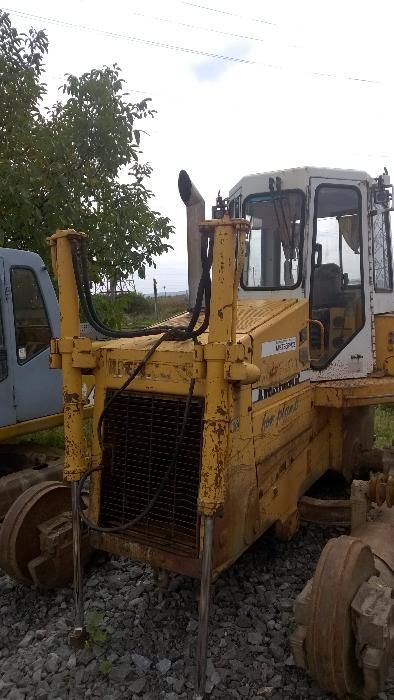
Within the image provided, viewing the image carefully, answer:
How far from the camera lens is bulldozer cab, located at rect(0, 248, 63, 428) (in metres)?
5.22

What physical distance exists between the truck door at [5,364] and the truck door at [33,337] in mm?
58

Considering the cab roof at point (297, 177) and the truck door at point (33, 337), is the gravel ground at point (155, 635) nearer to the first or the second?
the truck door at point (33, 337)

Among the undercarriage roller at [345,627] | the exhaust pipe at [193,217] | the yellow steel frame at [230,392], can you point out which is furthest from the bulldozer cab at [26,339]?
the undercarriage roller at [345,627]

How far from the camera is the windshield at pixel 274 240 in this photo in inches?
176

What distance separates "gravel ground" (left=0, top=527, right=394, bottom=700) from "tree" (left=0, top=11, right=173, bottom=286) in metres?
4.15

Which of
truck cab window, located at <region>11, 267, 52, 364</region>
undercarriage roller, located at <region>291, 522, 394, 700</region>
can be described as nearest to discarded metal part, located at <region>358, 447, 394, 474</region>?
undercarriage roller, located at <region>291, 522, 394, 700</region>

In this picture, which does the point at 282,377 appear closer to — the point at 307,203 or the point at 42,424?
the point at 307,203

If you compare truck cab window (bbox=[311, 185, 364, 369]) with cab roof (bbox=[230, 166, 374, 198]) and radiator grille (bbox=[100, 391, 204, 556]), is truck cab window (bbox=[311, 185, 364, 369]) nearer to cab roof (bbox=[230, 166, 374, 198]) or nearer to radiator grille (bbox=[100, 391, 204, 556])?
cab roof (bbox=[230, 166, 374, 198])

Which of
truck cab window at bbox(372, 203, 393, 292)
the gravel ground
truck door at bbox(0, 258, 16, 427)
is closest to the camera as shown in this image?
the gravel ground

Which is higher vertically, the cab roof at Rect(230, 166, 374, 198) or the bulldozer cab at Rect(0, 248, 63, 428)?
the cab roof at Rect(230, 166, 374, 198)

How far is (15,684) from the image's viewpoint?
321 centimetres

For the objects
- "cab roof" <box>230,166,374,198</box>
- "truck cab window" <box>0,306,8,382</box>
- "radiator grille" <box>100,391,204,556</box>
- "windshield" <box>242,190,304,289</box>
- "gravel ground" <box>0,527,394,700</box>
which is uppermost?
"cab roof" <box>230,166,374,198</box>

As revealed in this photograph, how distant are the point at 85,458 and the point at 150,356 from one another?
29.9 inches

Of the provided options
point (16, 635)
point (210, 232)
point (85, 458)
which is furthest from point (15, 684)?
point (210, 232)
